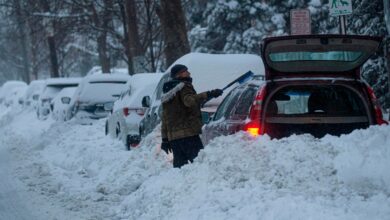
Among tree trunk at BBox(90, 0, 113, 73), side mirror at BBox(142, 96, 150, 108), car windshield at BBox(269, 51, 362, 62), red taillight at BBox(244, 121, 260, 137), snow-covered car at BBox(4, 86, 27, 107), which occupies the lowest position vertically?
snow-covered car at BBox(4, 86, 27, 107)

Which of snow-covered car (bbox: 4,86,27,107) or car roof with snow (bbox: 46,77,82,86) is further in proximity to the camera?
snow-covered car (bbox: 4,86,27,107)

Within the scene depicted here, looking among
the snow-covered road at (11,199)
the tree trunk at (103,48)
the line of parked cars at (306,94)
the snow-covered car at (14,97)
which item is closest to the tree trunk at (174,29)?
the snow-covered road at (11,199)

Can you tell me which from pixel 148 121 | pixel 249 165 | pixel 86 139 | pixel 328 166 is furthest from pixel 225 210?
pixel 86 139

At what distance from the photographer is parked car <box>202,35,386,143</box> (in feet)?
21.1

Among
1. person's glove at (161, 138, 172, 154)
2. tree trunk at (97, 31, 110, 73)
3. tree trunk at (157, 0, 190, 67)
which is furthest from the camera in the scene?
tree trunk at (97, 31, 110, 73)

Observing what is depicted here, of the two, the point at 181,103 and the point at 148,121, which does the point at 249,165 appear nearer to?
the point at 181,103

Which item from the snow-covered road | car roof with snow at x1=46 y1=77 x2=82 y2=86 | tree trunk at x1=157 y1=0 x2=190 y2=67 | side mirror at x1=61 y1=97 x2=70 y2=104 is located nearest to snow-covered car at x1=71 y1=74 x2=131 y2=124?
tree trunk at x1=157 y1=0 x2=190 y2=67

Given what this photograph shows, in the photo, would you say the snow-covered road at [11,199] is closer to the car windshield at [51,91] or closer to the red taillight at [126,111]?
the red taillight at [126,111]

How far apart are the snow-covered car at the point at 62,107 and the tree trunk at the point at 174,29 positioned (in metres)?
3.37

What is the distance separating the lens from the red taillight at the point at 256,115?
6.46 meters

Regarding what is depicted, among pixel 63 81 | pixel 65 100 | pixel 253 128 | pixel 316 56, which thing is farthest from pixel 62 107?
pixel 316 56

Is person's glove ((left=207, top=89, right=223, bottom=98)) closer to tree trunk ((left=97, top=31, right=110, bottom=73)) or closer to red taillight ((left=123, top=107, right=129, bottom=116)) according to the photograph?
red taillight ((left=123, top=107, right=129, bottom=116))

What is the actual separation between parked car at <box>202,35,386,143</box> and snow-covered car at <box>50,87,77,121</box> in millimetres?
11130

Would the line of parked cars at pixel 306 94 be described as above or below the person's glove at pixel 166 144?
above
